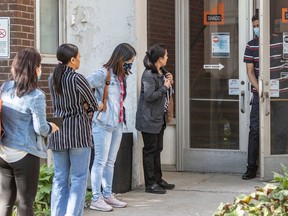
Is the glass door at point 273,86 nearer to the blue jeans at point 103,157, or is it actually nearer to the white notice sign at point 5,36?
the blue jeans at point 103,157

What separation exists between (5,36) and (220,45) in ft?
10.1

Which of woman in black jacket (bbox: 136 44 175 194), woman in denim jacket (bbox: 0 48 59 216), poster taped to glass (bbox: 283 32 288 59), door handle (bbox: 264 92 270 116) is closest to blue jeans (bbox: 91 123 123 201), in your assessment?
woman in black jacket (bbox: 136 44 175 194)

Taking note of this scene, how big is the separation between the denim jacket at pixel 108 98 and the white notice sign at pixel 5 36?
65.4 inches

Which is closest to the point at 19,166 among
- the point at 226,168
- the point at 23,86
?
the point at 23,86

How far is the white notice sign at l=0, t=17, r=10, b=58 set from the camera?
8.59 m

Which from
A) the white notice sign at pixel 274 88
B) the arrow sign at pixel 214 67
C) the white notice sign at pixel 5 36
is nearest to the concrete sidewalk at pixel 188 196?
the white notice sign at pixel 274 88

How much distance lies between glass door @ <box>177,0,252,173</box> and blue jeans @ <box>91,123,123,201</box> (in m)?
2.40

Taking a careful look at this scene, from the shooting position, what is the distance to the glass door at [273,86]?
873 centimetres

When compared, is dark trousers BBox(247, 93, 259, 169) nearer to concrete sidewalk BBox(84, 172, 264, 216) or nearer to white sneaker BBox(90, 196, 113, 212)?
concrete sidewalk BBox(84, 172, 264, 216)

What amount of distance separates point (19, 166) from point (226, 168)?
4528 mm

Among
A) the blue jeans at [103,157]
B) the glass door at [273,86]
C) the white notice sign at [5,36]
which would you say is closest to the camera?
the blue jeans at [103,157]

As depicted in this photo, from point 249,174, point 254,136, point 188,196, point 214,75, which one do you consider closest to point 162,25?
point 214,75

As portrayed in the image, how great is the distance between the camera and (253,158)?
9.01 meters

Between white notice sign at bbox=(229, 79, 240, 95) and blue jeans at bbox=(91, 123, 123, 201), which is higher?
white notice sign at bbox=(229, 79, 240, 95)
